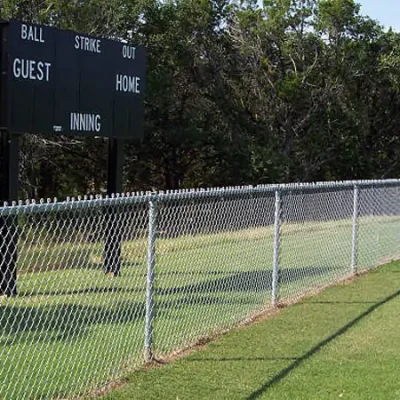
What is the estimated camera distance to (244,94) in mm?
29688

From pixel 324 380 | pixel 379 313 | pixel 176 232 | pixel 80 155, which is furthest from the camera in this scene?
pixel 80 155

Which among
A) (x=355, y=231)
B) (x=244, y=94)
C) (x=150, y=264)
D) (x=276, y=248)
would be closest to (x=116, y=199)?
(x=150, y=264)

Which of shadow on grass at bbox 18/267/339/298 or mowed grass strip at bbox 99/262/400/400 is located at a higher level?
shadow on grass at bbox 18/267/339/298

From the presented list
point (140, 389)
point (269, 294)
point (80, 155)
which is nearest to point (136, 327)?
point (140, 389)

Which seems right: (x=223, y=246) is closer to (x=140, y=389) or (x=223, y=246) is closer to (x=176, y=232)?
(x=176, y=232)

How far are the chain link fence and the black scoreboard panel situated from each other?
64.9 inches

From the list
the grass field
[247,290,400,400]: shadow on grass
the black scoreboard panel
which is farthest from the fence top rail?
the black scoreboard panel

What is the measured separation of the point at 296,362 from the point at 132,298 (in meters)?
2.29

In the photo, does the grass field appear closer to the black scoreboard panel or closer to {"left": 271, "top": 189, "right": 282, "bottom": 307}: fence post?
{"left": 271, "top": 189, "right": 282, "bottom": 307}: fence post

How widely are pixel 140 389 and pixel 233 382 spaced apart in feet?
2.39

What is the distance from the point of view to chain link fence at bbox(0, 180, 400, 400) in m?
5.57

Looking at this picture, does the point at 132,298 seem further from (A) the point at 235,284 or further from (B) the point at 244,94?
(B) the point at 244,94

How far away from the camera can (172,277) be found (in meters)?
8.55

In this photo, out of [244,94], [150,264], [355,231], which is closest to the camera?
[150,264]
